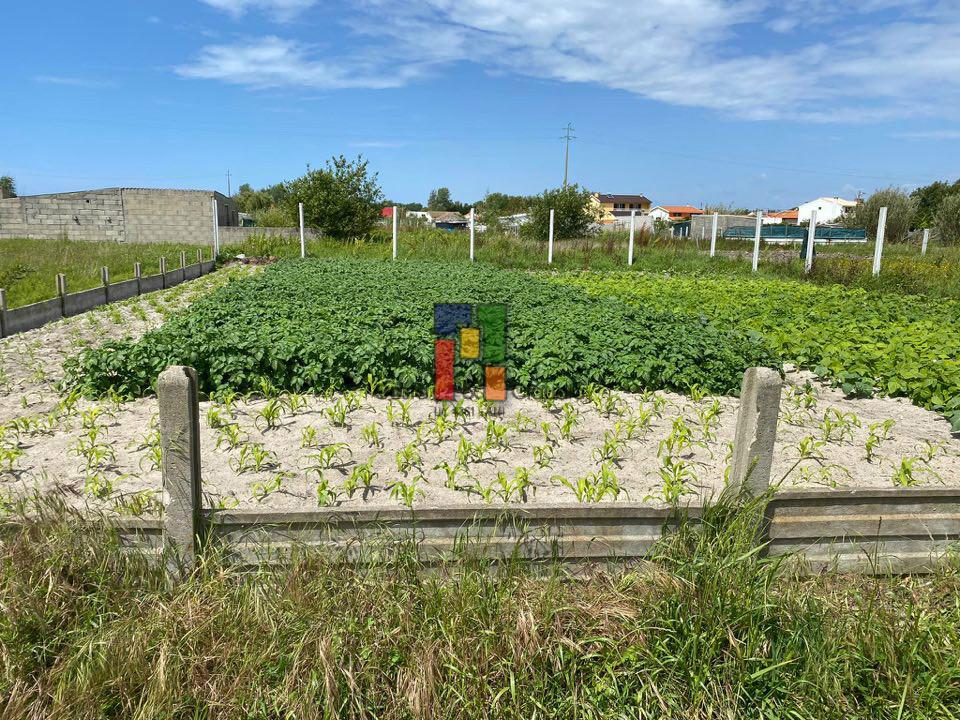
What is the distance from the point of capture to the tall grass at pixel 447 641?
2.38 meters

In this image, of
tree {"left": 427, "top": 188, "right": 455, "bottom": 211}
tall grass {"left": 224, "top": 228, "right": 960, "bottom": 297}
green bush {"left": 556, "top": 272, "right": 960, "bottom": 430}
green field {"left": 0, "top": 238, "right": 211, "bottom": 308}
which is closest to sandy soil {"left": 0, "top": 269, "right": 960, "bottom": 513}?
green bush {"left": 556, "top": 272, "right": 960, "bottom": 430}

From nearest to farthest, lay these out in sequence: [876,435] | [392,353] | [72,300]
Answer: [876,435] → [392,353] → [72,300]

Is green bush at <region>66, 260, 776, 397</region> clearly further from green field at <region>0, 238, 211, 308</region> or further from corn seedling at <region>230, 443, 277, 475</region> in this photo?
green field at <region>0, 238, 211, 308</region>

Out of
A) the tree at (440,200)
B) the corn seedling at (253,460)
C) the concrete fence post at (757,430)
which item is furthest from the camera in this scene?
the tree at (440,200)

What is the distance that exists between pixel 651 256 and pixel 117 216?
998 inches

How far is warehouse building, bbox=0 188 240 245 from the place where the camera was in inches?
1213

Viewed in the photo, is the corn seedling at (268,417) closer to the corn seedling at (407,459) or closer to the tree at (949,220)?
the corn seedling at (407,459)

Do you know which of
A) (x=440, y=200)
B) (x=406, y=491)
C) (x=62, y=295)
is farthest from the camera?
(x=440, y=200)

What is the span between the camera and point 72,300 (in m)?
11.0

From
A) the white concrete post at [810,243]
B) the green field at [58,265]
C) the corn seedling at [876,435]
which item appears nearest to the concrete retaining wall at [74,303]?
the green field at [58,265]

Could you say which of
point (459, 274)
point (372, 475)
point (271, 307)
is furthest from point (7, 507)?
point (459, 274)

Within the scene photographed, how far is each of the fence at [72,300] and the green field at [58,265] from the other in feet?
1.03

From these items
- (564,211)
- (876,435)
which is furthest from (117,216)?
(876,435)

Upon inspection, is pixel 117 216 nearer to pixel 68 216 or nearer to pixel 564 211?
pixel 68 216
